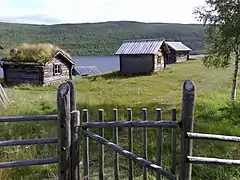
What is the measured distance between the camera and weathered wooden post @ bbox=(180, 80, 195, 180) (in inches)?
147

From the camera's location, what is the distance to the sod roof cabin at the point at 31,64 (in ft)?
100

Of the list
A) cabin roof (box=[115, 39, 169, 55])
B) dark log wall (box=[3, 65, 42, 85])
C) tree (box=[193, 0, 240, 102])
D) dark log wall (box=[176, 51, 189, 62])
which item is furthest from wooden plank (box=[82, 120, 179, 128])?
dark log wall (box=[176, 51, 189, 62])

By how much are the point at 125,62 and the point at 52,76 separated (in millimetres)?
10875

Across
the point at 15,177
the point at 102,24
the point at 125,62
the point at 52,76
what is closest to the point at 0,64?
the point at 52,76

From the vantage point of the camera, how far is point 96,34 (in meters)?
160

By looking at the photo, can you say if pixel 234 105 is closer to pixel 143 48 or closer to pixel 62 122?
pixel 62 122

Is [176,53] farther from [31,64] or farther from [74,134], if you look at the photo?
[74,134]

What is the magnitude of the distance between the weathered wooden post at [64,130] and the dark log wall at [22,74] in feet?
87.1

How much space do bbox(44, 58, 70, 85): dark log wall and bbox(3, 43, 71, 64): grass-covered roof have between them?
722 millimetres

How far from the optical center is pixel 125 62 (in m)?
40.4

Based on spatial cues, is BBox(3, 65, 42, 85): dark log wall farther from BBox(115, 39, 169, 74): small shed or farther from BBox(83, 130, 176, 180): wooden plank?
BBox(83, 130, 176, 180): wooden plank

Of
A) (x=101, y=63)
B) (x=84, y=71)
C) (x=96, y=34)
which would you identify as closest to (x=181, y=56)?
→ (x=84, y=71)

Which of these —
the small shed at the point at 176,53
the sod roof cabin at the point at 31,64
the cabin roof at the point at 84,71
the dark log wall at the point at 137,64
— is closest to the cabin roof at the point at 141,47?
the dark log wall at the point at 137,64

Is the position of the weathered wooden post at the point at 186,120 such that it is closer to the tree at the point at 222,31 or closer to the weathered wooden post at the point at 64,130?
the weathered wooden post at the point at 64,130
